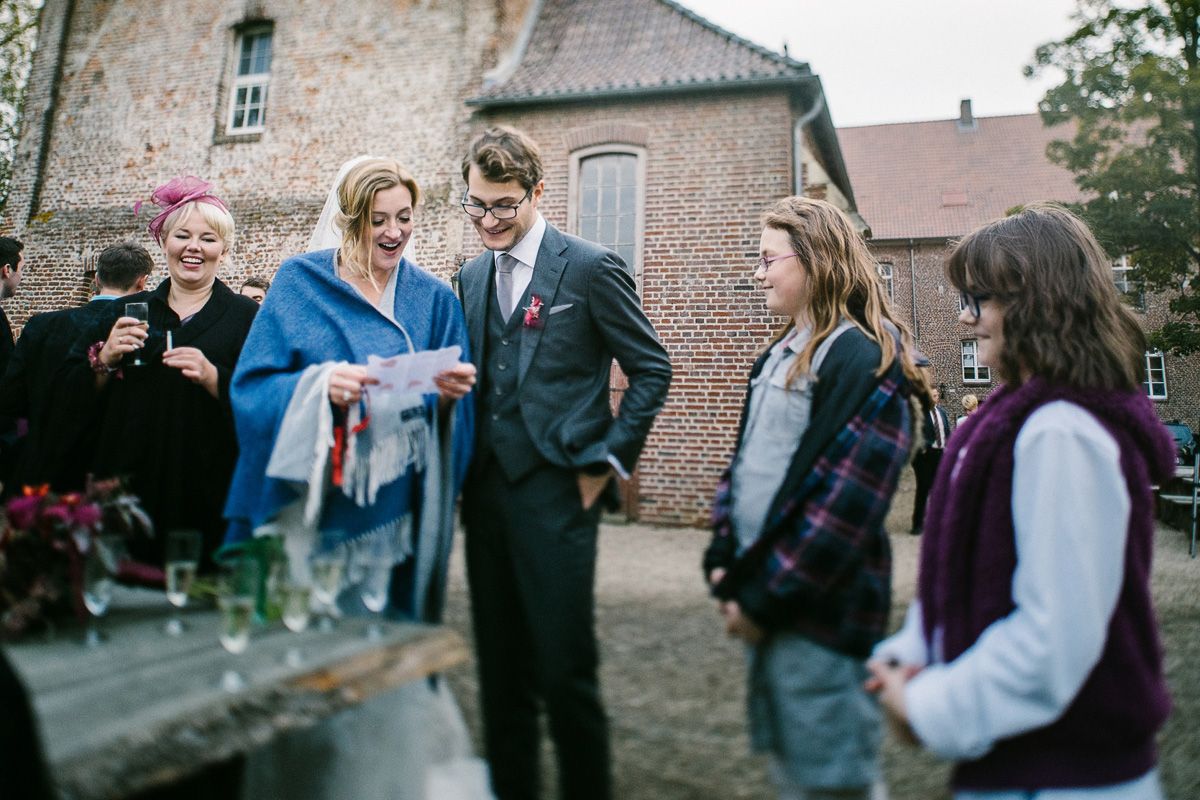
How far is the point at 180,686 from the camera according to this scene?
1236 mm

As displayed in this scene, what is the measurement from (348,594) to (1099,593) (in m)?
1.83

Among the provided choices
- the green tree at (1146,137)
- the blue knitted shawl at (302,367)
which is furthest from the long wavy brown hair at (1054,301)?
the green tree at (1146,137)

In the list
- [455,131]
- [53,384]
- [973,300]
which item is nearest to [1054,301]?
[973,300]

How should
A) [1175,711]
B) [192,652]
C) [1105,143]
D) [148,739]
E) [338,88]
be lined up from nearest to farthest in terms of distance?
1. [148,739]
2. [192,652]
3. [1175,711]
4. [338,88]
5. [1105,143]

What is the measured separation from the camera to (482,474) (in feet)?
7.26

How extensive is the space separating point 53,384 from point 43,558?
1.52 m

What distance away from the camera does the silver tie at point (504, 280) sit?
2.34 m

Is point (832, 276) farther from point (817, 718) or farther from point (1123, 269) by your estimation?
point (1123, 269)

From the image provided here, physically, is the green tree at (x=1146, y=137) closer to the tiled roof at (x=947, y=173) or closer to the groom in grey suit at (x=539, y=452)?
Answer: the tiled roof at (x=947, y=173)

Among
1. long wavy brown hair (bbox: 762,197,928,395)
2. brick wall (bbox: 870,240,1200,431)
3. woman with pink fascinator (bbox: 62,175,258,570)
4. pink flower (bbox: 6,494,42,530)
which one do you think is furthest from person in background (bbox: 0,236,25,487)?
brick wall (bbox: 870,240,1200,431)

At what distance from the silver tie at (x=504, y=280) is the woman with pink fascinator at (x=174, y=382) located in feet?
3.38

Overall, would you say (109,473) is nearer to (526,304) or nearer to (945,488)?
(526,304)

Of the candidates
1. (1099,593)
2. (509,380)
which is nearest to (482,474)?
(509,380)

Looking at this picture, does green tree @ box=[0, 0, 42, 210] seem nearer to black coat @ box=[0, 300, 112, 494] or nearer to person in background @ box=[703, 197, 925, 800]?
black coat @ box=[0, 300, 112, 494]
